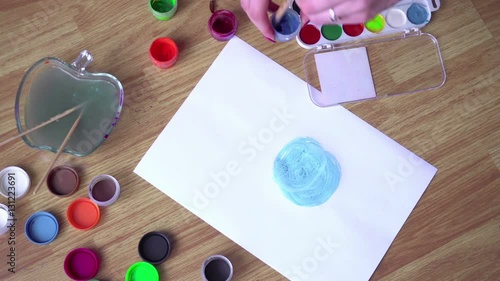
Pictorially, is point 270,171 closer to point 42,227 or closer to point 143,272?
point 143,272

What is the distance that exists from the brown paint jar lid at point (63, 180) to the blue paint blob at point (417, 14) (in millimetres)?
653

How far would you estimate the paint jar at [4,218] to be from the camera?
80 cm

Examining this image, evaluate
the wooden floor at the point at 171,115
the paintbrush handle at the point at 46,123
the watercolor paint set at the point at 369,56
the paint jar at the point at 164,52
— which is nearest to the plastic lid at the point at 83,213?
the wooden floor at the point at 171,115

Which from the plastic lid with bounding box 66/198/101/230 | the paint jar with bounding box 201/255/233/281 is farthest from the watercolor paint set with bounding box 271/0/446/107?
the plastic lid with bounding box 66/198/101/230

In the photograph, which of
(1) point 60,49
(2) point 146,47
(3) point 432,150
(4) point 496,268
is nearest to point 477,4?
(3) point 432,150

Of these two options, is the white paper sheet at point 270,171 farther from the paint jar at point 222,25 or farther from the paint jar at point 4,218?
the paint jar at point 4,218

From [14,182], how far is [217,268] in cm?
36

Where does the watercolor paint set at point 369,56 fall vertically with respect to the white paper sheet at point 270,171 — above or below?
above

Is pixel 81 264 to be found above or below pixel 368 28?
below

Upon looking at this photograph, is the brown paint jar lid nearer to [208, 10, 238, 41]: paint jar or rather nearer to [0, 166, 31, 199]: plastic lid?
[0, 166, 31, 199]: plastic lid

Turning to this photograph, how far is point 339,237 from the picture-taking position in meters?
0.84

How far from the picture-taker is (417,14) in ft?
2.99

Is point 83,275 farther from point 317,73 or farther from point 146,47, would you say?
point 317,73

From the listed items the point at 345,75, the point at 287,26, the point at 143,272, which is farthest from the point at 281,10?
the point at 143,272
